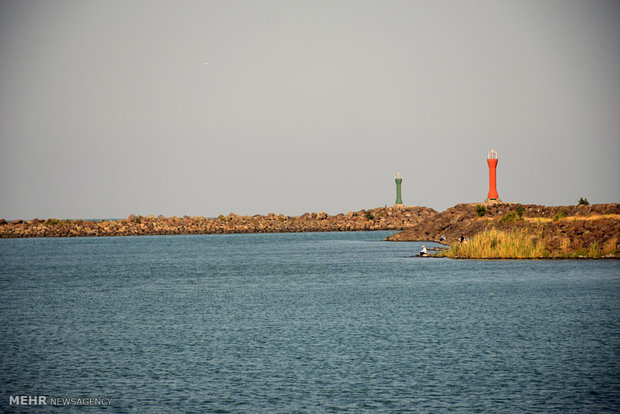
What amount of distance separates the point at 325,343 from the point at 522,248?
39509mm

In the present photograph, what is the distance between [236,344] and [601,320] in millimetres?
14883

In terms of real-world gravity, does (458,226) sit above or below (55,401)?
above

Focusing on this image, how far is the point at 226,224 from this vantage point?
18038cm

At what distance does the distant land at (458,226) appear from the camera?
61.3 m

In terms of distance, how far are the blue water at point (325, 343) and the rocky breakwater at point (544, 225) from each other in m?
9.86

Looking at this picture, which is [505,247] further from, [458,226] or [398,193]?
[398,193]

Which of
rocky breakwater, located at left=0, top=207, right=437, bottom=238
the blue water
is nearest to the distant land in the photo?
rocky breakwater, located at left=0, top=207, right=437, bottom=238

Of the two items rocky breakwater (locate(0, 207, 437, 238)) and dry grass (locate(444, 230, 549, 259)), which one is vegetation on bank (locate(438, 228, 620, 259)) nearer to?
dry grass (locate(444, 230, 549, 259))

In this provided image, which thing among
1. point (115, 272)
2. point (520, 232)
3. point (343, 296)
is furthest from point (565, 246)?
point (115, 272)

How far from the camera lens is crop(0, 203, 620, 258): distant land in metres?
61.3

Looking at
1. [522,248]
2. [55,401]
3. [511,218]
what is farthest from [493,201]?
[55,401]

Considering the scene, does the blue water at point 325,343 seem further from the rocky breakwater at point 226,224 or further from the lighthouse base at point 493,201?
the rocky breakwater at point 226,224

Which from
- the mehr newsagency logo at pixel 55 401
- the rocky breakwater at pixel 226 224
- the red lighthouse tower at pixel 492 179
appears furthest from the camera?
the rocky breakwater at pixel 226 224

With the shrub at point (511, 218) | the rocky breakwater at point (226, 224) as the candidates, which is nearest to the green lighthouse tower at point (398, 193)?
the rocky breakwater at point (226, 224)
